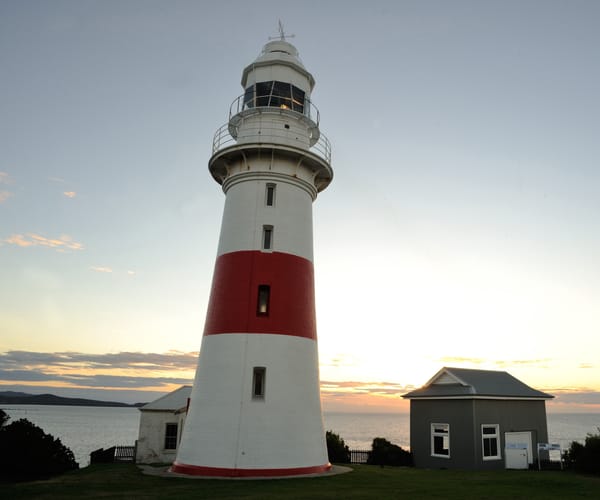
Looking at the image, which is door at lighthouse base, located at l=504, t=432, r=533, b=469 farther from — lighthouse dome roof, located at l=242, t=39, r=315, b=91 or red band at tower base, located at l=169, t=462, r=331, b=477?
lighthouse dome roof, located at l=242, t=39, r=315, b=91

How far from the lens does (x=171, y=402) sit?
2595 cm

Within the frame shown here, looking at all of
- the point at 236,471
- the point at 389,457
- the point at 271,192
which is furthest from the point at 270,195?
the point at 389,457

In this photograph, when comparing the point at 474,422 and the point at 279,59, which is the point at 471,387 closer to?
the point at 474,422

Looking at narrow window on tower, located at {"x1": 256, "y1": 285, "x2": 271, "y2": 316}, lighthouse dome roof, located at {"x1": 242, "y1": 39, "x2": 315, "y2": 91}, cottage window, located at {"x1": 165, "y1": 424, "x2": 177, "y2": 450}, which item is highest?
lighthouse dome roof, located at {"x1": 242, "y1": 39, "x2": 315, "y2": 91}

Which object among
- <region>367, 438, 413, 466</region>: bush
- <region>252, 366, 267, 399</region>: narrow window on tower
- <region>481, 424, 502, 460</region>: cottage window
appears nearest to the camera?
<region>252, 366, 267, 399</region>: narrow window on tower

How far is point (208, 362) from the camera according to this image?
58.4 ft

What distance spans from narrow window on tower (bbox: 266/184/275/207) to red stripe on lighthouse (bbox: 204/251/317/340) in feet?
6.74

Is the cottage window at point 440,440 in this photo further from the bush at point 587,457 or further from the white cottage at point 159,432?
the white cottage at point 159,432

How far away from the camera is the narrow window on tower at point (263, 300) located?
1784cm

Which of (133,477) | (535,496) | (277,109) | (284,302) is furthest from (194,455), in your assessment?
(277,109)

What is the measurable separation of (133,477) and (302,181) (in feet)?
41.0

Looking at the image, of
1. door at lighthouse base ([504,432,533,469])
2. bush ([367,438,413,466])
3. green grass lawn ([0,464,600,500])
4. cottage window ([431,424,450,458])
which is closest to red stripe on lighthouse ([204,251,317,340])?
green grass lawn ([0,464,600,500])

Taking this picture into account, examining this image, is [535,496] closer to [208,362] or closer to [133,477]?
[208,362]

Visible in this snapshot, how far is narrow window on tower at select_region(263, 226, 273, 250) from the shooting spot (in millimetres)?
18766
